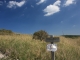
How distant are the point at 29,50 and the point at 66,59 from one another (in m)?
1.94

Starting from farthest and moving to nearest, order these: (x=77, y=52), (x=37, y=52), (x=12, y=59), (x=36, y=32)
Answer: (x=36, y=32) → (x=77, y=52) → (x=37, y=52) → (x=12, y=59)

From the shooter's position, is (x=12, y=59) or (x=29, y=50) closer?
(x=12, y=59)

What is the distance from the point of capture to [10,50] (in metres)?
9.59

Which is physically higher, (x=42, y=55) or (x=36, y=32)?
(x=36, y=32)

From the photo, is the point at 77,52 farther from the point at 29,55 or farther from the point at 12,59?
the point at 12,59

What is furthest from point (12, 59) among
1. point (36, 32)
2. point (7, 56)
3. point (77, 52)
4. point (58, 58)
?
point (36, 32)

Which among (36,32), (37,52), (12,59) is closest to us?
(12,59)

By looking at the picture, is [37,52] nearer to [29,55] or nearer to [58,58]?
[29,55]

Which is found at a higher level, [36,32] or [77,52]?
[36,32]

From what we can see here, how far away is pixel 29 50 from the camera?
9.56m

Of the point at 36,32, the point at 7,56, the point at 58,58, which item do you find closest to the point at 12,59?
the point at 7,56

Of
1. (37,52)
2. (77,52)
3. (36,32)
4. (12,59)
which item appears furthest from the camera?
(36,32)

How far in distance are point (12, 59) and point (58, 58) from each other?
2.18m

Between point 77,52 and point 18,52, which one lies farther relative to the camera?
point 77,52
